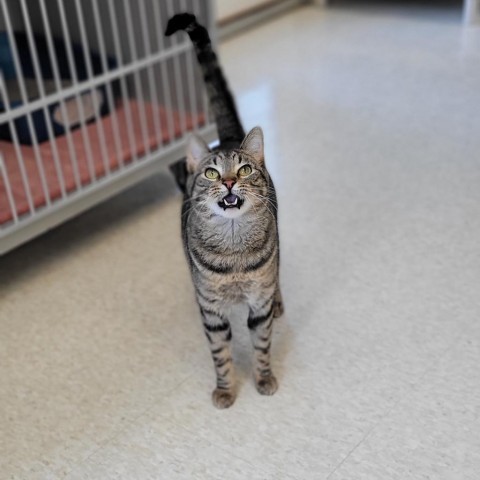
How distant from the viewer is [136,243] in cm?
228

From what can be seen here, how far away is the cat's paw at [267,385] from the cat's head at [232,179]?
0.47m

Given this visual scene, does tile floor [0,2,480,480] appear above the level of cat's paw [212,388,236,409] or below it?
below

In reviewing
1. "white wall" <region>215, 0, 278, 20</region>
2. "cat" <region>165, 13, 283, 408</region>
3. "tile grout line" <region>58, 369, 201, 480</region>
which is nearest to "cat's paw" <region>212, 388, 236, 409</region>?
"cat" <region>165, 13, 283, 408</region>

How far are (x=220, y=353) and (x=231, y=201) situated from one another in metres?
0.41

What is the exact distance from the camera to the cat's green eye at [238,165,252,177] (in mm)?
1387

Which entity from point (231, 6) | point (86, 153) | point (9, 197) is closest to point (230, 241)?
point (9, 197)

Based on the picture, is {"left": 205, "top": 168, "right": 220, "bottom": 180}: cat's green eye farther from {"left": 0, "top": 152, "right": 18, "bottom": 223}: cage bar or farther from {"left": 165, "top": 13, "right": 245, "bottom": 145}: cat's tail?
{"left": 0, "top": 152, "right": 18, "bottom": 223}: cage bar

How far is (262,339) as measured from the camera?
1597mm

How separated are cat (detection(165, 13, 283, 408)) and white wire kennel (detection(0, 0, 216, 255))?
622 millimetres

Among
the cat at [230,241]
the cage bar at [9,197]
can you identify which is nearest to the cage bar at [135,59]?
the cage bar at [9,197]

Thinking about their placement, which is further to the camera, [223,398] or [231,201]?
[223,398]

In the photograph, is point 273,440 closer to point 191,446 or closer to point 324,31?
point 191,446

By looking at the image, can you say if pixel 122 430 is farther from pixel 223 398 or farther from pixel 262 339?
pixel 262 339

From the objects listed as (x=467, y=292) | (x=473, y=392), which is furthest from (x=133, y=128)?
(x=473, y=392)
